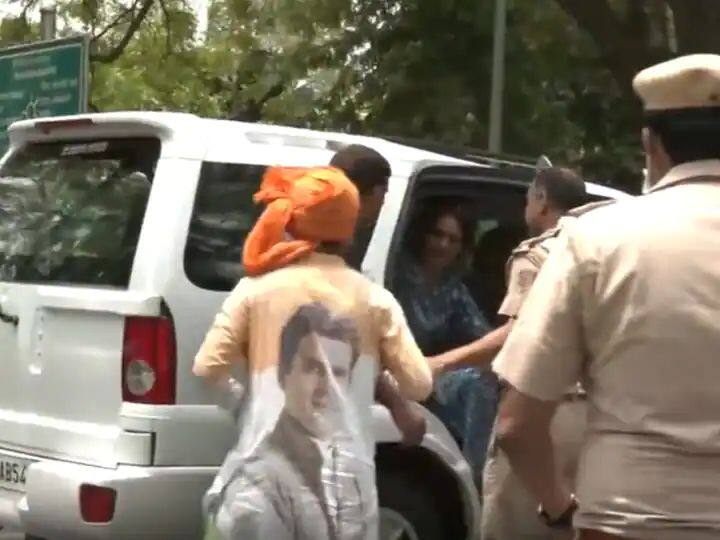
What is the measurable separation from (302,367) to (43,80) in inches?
313

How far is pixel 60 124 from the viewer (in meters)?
6.16

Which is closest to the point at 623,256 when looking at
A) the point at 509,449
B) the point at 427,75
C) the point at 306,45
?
the point at 509,449

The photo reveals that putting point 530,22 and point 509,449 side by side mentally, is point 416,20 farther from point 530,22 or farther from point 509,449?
point 509,449

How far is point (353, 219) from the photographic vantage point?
4480 mm

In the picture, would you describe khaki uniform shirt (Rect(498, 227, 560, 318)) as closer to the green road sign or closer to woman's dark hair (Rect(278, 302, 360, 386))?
woman's dark hair (Rect(278, 302, 360, 386))

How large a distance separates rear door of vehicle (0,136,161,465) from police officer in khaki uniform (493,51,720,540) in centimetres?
266

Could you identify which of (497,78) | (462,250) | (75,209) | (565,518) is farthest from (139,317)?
(497,78)

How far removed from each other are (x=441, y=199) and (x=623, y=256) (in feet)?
12.2

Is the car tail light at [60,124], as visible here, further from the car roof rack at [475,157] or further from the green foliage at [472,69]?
the green foliage at [472,69]

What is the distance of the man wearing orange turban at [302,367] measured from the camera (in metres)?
4.26

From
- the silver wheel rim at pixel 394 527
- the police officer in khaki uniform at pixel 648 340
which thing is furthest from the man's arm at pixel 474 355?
the police officer in khaki uniform at pixel 648 340

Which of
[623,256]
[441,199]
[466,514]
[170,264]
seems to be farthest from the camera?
[441,199]

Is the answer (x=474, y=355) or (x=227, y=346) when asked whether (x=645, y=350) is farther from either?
(x=474, y=355)

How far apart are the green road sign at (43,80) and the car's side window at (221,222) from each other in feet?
19.3
